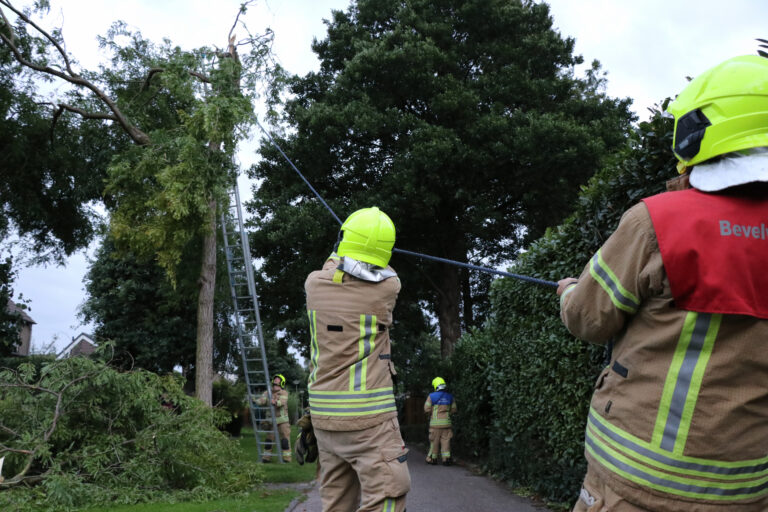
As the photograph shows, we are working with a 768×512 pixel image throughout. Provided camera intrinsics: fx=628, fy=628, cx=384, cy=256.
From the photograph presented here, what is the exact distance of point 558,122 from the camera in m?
17.3

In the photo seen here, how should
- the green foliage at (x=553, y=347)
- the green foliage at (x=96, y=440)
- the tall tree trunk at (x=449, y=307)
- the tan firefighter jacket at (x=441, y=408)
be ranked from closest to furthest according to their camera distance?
the green foliage at (x=553, y=347) → the green foliage at (x=96, y=440) → the tan firefighter jacket at (x=441, y=408) → the tall tree trunk at (x=449, y=307)

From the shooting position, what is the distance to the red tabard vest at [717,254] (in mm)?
1854

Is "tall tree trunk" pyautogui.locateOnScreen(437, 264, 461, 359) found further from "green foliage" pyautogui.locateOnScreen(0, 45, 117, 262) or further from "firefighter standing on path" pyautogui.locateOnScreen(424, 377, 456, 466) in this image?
"green foliage" pyautogui.locateOnScreen(0, 45, 117, 262)

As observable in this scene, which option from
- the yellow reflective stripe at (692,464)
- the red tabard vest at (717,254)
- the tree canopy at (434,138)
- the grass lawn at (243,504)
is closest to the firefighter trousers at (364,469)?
the yellow reflective stripe at (692,464)

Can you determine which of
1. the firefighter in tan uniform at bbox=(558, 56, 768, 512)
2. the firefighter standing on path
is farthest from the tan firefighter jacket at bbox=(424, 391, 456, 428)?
the firefighter in tan uniform at bbox=(558, 56, 768, 512)

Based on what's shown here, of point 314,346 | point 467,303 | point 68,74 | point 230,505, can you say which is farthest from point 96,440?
point 467,303

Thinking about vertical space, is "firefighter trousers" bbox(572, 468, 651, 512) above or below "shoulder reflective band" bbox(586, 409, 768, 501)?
below

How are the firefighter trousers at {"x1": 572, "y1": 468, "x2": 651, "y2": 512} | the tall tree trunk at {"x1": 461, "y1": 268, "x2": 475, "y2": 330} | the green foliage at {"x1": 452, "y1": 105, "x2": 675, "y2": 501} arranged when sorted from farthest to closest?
the tall tree trunk at {"x1": 461, "y1": 268, "x2": 475, "y2": 330} → the green foliage at {"x1": 452, "y1": 105, "x2": 675, "y2": 501} → the firefighter trousers at {"x1": 572, "y1": 468, "x2": 651, "y2": 512}

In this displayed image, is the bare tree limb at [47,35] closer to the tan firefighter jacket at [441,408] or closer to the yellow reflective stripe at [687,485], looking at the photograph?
the tan firefighter jacket at [441,408]

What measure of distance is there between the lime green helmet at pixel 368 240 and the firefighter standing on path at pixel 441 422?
11268mm

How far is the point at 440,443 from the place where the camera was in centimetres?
1505

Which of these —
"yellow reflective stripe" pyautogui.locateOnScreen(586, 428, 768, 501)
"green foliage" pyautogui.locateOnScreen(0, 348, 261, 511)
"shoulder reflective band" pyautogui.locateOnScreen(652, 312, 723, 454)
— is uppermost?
"shoulder reflective band" pyautogui.locateOnScreen(652, 312, 723, 454)

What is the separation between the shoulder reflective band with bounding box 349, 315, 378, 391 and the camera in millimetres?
3773

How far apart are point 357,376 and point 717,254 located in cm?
235
